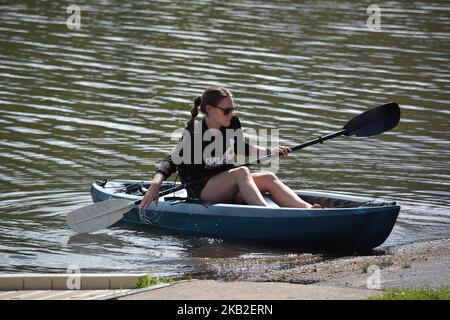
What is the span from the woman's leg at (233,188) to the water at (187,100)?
0.42 meters

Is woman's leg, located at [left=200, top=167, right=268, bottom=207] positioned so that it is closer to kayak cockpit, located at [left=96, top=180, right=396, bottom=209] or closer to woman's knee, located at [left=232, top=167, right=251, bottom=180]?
woman's knee, located at [left=232, top=167, right=251, bottom=180]

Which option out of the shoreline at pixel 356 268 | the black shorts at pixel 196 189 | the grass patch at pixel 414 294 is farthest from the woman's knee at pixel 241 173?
the grass patch at pixel 414 294

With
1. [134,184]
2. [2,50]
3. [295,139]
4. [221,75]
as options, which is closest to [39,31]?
[2,50]

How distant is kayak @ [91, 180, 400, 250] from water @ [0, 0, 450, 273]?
0.14 m

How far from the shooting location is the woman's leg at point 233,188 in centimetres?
990

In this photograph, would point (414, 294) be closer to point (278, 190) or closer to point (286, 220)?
point (286, 220)

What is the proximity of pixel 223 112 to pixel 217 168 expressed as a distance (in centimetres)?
55

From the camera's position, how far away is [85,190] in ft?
39.4

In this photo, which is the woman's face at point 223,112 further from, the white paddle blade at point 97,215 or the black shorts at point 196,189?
the white paddle blade at point 97,215

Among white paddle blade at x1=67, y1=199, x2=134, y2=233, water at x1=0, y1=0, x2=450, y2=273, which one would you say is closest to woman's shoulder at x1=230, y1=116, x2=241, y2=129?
water at x1=0, y1=0, x2=450, y2=273

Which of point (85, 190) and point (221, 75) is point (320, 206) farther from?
point (221, 75)

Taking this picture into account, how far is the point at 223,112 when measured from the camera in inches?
388

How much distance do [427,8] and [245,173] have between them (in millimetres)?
15684

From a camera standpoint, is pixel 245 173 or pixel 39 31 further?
pixel 39 31
